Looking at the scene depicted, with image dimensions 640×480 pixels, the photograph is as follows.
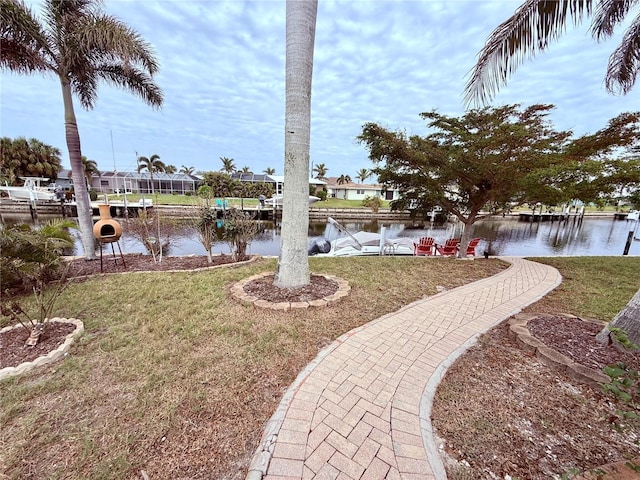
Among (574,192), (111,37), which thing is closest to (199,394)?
(111,37)

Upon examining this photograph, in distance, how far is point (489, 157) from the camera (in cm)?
701

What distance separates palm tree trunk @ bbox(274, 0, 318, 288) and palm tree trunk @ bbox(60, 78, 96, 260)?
207 inches

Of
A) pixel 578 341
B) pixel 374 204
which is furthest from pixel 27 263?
pixel 374 204

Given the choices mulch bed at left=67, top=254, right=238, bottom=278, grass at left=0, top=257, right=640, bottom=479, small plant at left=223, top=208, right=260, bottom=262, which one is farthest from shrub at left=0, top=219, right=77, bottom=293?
small plant at left=223, top=208, right=260, bottom=262

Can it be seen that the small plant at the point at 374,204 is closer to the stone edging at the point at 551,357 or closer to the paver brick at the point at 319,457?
the stone edging at the point at 551,357

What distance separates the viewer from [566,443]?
1.90 meters

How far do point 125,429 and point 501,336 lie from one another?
4.04 metres

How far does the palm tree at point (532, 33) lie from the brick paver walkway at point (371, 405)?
137 inches

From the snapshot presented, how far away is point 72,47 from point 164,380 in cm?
727

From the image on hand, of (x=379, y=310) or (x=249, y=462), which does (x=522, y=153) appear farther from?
(x=249, y=462)

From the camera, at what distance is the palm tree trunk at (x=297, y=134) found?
12.3 ft

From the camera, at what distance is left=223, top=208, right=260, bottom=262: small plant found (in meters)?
7.04

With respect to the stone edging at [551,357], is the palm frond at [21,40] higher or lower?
higher

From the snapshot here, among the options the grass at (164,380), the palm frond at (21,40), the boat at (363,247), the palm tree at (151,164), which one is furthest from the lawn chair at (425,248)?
the palm tree at (151,164)
